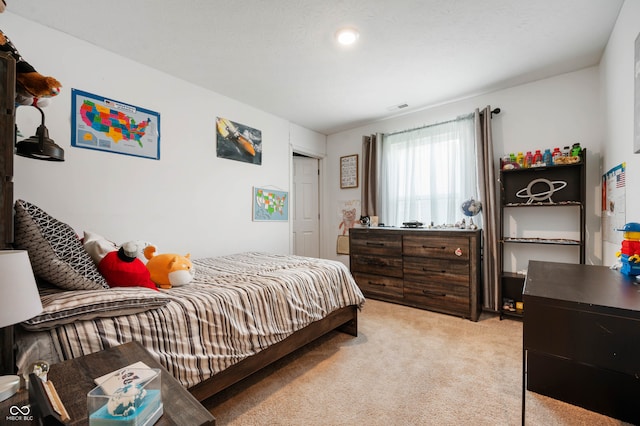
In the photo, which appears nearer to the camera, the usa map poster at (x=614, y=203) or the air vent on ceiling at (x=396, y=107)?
the usa map poster at (x=614, y=203)

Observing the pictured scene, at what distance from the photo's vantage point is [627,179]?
5.99 ft

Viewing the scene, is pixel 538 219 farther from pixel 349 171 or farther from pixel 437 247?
pixel 349 171

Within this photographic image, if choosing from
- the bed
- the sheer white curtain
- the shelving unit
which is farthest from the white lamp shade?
the sheer white curtain

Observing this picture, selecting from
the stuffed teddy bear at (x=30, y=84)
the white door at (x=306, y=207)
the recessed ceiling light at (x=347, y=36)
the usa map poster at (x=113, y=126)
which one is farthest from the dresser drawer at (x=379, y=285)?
the stuffed teddy bear at (x=30, y=84)

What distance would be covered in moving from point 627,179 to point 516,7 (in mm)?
1367


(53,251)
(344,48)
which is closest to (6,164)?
(53,251)

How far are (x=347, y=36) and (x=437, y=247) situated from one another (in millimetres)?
2289

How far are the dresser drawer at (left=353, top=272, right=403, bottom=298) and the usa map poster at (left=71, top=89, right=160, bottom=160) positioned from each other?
9.11 feet

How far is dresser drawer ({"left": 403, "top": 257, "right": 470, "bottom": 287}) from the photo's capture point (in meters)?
2.96

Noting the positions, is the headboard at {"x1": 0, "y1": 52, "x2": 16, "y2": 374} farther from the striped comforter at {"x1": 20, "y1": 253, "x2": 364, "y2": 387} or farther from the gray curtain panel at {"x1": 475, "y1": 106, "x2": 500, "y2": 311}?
the gray curtain panel at {"x1": 475, "y1": 106, "x2": 500, "y2": 311}

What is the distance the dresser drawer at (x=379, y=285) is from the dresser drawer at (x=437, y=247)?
413 millimetres

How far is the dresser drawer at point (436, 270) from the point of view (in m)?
2.96

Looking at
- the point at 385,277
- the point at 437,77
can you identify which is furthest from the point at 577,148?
the point at 385,277

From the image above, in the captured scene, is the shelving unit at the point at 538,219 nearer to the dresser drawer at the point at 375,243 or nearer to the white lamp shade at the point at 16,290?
the dresser drawer at the point at 375,243
